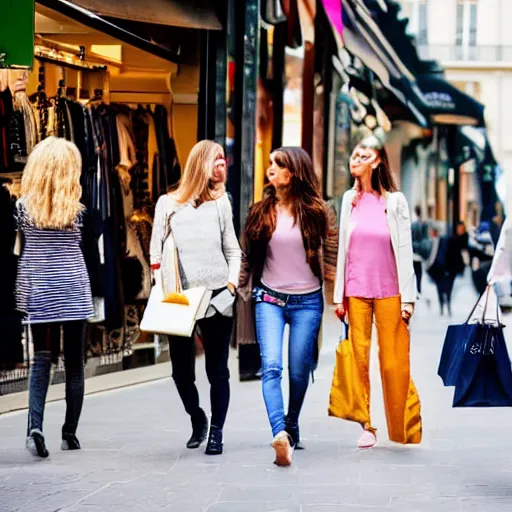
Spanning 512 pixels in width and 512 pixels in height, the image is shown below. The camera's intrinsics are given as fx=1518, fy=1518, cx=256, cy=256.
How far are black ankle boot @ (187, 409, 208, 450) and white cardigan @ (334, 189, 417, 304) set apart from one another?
1011 millimetres

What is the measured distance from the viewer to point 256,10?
12.2 m

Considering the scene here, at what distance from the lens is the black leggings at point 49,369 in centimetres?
813

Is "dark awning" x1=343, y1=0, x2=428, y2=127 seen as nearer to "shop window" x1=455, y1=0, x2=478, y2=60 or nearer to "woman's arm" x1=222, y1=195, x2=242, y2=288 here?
"shop window" x1=455, y1=0, x2=478, y2=60

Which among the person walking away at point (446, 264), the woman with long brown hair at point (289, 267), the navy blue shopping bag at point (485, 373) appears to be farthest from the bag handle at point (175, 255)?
the person walking away at point (446, 264)

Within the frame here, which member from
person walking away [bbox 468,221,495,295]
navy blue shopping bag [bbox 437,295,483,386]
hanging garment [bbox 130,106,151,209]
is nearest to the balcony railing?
person walking away [bbox 468,221,495,295]

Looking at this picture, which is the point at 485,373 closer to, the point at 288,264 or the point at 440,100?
the point at 288,264

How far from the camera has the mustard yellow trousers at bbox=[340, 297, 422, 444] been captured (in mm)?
8570

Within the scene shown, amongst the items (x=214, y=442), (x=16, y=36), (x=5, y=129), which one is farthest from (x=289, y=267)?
(x=5, y=129)

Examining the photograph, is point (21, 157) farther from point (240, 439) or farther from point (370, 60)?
point (370, 60)

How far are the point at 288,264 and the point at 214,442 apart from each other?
1057mm

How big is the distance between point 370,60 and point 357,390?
359 inches

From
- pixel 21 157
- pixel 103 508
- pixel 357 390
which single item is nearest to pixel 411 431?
pixel 357 390

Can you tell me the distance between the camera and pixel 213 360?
8328mm

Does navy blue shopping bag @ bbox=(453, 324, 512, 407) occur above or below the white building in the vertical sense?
below
